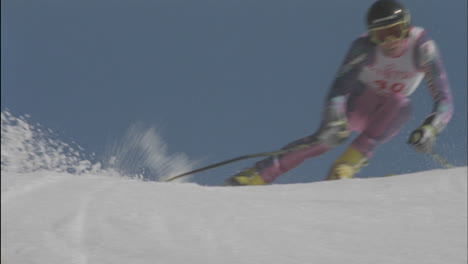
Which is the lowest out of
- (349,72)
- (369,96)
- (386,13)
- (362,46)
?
(369,96)

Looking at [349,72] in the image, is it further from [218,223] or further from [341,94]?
[218,223]

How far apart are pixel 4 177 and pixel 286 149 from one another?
178cm

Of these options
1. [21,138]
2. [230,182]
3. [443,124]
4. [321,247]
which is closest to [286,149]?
[230,182]

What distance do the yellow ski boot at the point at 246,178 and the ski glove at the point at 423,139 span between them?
771 mm

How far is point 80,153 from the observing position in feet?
9.32

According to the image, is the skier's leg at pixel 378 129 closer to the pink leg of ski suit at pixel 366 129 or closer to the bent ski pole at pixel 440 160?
the pink leg of ski suit at pixel 366 129

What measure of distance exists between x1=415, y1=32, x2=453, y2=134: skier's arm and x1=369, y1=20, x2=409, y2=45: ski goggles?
10cm

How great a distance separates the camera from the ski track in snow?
1246 mm

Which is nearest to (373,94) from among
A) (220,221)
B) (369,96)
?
(369,96)

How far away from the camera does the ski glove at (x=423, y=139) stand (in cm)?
272

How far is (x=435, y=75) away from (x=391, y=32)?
0.99 feet

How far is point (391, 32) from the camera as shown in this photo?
9.55ft

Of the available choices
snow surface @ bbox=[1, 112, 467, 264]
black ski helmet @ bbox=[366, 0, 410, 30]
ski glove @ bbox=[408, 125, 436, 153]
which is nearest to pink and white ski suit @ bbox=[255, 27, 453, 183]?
black ski helmet @ bbox=[366, 0, 410, 30]

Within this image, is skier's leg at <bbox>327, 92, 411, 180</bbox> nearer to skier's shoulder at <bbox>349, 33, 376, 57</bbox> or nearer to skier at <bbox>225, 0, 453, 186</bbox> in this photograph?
skier at <bbox>225, 0, 453, 186</bbox>
